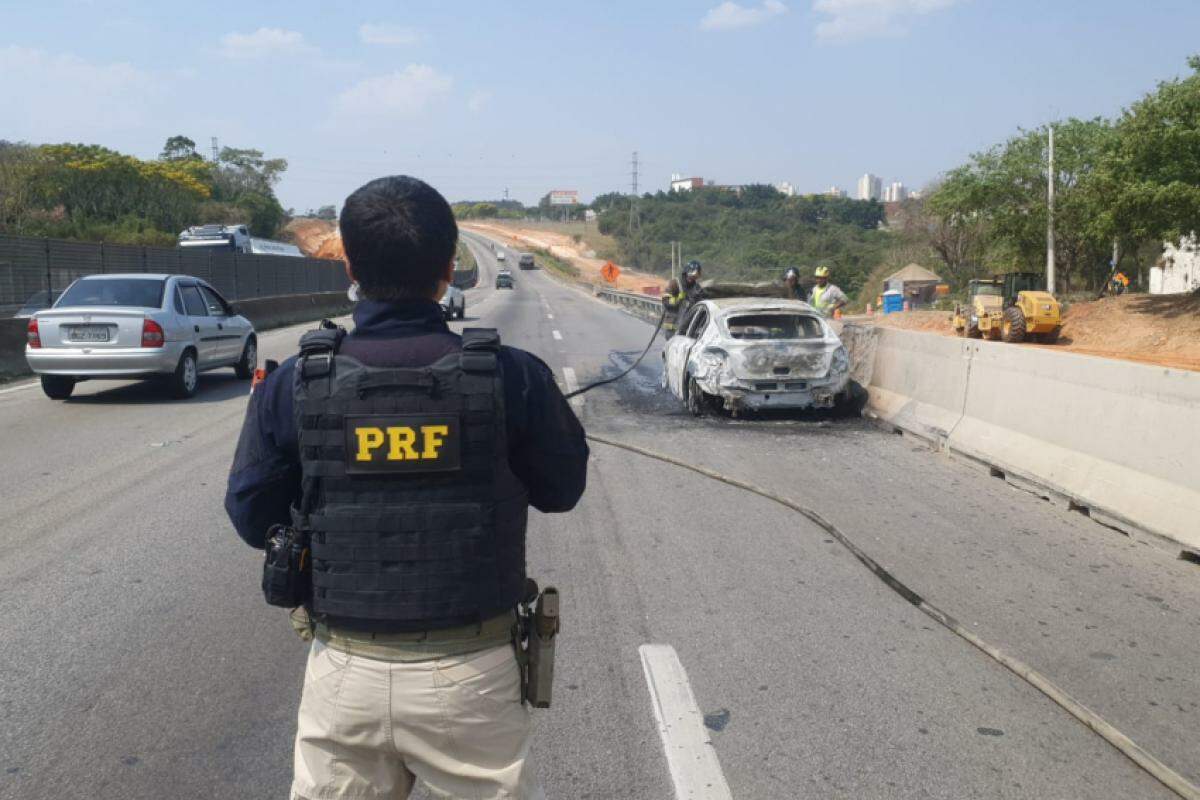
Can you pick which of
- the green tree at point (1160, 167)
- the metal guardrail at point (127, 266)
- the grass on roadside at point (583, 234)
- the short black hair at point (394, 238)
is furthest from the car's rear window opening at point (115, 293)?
the grass on roadside at point (583, 234)

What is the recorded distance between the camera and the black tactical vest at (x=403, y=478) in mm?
2256

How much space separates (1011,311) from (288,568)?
25.8m

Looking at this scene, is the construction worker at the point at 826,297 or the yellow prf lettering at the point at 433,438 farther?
the construction worker at the point at 826,297

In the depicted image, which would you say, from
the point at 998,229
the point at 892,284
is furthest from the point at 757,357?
the point at 892,284

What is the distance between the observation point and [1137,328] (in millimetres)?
27125

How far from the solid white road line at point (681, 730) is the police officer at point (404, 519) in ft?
5.19

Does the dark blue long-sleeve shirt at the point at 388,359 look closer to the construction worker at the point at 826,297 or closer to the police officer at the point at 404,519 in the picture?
the police officer at the point at 404,519

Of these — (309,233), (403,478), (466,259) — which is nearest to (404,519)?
(403,478)

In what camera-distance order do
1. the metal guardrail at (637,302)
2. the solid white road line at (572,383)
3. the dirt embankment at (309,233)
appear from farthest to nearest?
the dirt embankment at (309,233) → the metal guardrail at (637,302) → the solid white road line at (572,383)

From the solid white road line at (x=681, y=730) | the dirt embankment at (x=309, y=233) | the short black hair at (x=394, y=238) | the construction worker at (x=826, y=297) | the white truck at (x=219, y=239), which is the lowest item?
the solid white road line at (x=681, y=730)

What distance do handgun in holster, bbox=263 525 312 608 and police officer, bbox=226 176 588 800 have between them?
3 cm

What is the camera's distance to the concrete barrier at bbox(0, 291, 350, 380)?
55.2 ft

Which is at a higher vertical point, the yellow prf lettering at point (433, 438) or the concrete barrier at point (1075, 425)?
the yellow prf lettering at point (433, 438)

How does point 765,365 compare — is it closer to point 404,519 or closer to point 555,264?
point 404,519
